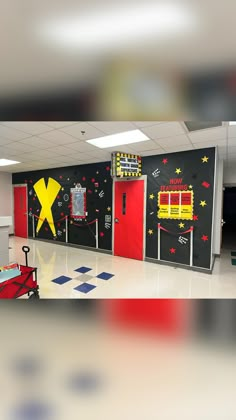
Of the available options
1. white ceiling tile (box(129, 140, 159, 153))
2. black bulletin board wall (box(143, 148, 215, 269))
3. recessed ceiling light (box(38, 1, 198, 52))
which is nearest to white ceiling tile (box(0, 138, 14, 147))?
white ceiling tile (box(129, 140, 159, 153))

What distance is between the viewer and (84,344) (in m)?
0.40

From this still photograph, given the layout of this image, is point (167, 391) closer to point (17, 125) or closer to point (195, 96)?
point (195, 96)

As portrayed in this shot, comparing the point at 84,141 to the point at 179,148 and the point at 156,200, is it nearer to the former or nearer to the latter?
the point at 179,148

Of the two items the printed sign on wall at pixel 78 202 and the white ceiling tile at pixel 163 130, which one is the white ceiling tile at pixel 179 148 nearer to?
the white ceiling tile at pixel 163 130

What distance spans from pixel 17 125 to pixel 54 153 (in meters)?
1.82

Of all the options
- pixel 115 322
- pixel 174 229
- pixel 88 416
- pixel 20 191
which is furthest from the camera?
pixel 20 191

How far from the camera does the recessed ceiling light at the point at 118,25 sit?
300 millimetres

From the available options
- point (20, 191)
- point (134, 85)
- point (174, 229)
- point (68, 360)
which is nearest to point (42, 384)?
point (68, 360)

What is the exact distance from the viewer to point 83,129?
3.03m

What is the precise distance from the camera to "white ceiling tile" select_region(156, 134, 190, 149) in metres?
3.46

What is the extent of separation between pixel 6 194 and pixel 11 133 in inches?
223

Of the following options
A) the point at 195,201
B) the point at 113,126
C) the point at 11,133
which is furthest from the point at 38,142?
the point at 195,201

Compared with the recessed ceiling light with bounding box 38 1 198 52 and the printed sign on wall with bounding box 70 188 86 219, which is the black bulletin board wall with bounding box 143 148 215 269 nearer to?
the printed sign on wall with bounding box 70 188 86 219

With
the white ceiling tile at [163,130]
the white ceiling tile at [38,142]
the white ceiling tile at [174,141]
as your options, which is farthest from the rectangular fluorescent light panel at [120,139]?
the white ceiling tile at [38,142]
